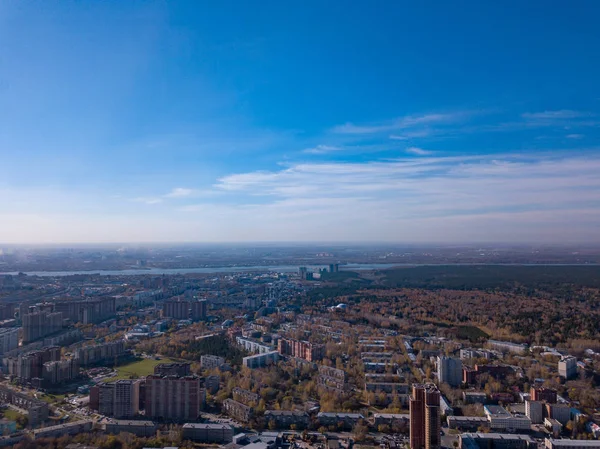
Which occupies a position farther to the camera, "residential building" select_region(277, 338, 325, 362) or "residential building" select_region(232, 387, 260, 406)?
"residential building" select_region(277, 338, 325, 362)

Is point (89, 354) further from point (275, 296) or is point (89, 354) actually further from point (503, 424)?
point (275, 296)

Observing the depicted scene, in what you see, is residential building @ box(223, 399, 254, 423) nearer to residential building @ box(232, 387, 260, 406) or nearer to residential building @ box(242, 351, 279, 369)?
residential building @ box(232, 387, 260, 406)

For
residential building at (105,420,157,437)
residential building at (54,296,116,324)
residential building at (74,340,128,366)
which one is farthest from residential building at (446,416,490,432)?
residential building at (54,296,116,324)

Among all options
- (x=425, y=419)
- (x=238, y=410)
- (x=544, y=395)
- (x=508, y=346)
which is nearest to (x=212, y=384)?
(x=238, y=410)

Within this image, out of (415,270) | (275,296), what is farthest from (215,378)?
(415,270)

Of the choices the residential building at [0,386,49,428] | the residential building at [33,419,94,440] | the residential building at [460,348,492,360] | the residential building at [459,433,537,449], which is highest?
the residential building at [0,386,49,428]
